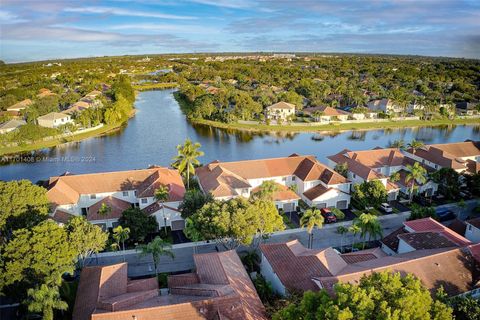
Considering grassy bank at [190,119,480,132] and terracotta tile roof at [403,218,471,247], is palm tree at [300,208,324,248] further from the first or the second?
grassy bank at [190,119,480,132]

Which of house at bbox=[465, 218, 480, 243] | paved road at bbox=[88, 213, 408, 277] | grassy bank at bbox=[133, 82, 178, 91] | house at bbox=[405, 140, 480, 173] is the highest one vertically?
grassy bank at bbox=[133, 82, 178, 91]

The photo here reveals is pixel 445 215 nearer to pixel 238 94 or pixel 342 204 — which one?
pixel 342 204

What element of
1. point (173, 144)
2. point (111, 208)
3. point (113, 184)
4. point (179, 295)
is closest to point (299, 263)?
point (179, 295)

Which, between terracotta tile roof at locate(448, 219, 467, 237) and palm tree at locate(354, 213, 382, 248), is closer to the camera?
palm tree at locate(354, 213, 382, 248)

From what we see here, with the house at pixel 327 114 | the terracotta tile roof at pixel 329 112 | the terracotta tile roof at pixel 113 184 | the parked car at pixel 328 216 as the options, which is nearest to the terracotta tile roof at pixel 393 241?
the parked car at pixel 328 216

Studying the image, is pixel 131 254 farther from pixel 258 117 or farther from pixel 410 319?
pixel 258 117

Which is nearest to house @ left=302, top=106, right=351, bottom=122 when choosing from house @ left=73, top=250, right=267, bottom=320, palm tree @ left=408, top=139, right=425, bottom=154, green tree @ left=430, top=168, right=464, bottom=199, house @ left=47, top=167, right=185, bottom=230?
palm tree @ left=408, top=139, right=425, bottom=154
